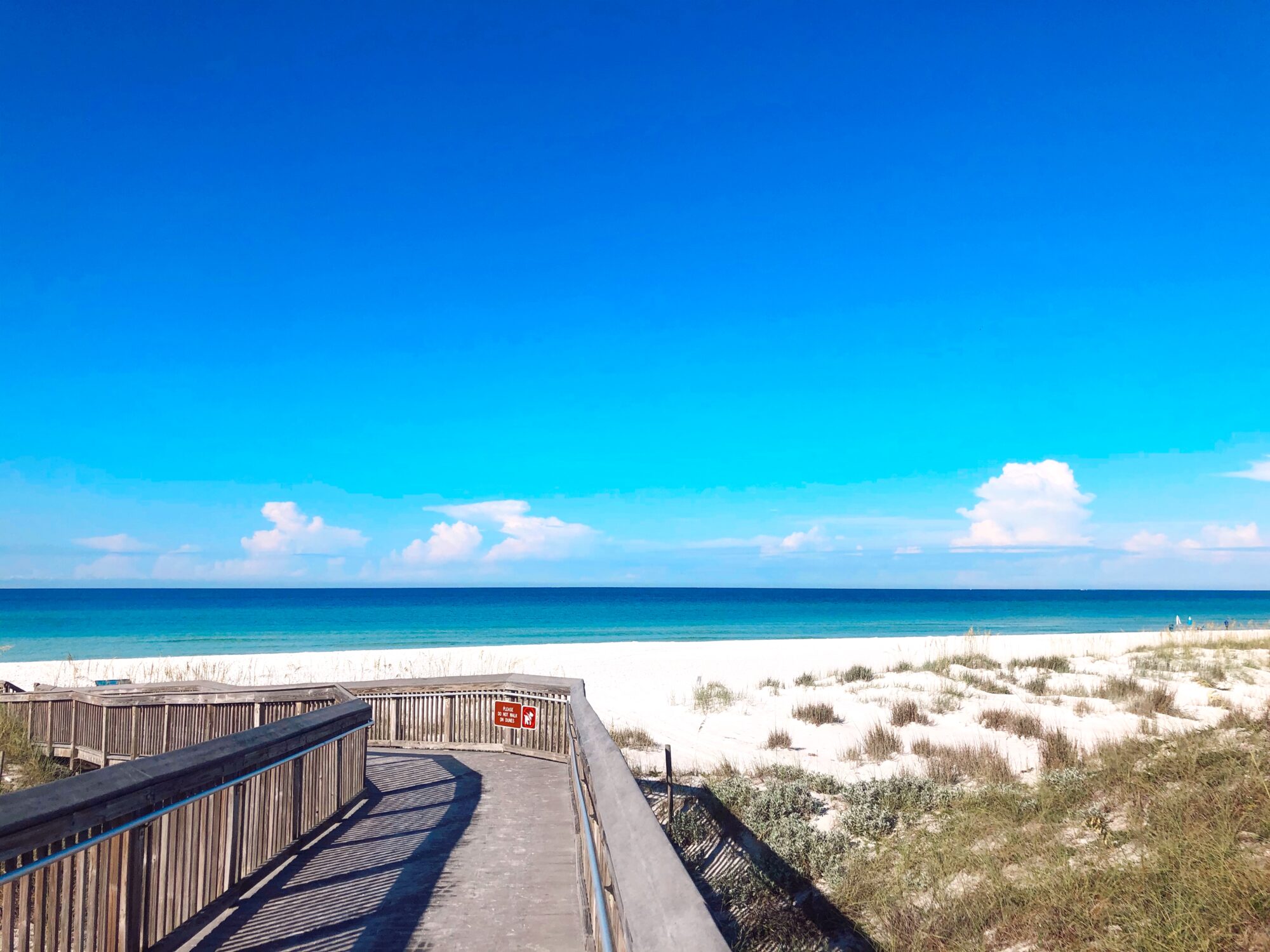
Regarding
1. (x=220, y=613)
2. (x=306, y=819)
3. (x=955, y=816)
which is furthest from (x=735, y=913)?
(x=220, y=613)

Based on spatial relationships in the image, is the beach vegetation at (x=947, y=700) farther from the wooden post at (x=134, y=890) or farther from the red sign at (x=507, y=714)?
the wooden post at (x=134, y=890)

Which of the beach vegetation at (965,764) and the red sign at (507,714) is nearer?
the beach vegetation at (965,764)

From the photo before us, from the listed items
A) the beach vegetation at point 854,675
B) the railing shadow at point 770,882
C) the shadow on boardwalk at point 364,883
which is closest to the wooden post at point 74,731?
the shadow on boardwalk at point 364,883

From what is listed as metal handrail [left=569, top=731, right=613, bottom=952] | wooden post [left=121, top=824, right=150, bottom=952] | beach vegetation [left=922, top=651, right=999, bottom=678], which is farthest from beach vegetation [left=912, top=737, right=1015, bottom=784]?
beach vegetation [left=922, top=651, right=999, bottom=678]

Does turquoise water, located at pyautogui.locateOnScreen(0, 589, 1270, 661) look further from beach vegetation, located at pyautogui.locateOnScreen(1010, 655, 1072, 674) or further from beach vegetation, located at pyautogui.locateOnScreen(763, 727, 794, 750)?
beach vegetation, located at pyautogui.locateOnScreen(1010, 655, 1072, 674)

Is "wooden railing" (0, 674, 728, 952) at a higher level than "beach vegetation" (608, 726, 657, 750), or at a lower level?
higher

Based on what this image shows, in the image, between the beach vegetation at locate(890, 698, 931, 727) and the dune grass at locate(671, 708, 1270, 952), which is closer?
the dune grass at locate(671, 708, 1270, 952)

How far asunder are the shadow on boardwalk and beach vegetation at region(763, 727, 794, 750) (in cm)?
663

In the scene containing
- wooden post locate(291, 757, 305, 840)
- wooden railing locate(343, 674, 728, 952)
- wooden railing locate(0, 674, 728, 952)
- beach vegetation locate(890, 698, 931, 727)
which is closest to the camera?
wooden railing locate(343, 674, 728, 952)

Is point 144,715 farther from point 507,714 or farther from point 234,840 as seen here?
point 234,840

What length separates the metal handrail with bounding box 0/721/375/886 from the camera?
344cm

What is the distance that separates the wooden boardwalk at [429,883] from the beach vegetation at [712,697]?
35.4 feet

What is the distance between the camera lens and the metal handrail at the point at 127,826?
344 centimetres

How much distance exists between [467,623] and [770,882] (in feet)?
229
